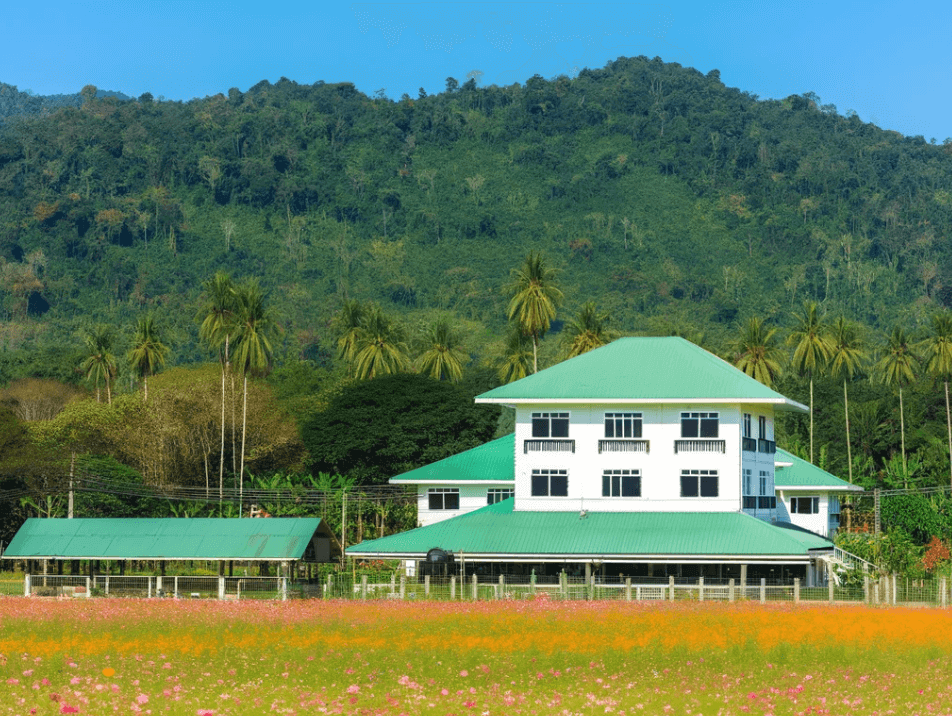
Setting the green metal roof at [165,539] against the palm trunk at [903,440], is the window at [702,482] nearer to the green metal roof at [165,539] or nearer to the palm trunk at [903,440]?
the green metal roof at [165,539]

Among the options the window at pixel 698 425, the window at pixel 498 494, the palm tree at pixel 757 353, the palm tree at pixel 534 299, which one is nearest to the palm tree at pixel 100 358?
the palm tree at pixel 534 299

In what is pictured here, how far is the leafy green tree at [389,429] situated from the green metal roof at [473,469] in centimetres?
2056

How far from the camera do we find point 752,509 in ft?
247

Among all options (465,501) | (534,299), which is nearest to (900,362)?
(534,299)

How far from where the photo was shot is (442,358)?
13712 cm

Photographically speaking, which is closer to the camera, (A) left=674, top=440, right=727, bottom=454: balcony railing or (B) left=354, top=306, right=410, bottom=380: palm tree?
(A) left=674, top=440, right=727, bottom=454: balcony railing

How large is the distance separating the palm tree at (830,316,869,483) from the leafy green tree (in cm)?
3421

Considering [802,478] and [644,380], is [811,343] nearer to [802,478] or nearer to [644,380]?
[802,478]

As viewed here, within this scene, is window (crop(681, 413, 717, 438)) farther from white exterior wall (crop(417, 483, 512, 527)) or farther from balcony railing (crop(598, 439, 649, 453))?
white exterior wall (crop(417, 483, 512, 527))

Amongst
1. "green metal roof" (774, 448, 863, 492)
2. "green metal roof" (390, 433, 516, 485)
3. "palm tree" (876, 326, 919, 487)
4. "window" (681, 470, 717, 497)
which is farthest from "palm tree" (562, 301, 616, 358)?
"window" (681, 470, 717, 497)

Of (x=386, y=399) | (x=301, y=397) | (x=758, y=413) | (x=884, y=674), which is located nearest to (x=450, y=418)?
(x=386, y=399)

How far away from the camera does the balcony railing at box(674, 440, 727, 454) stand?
73.6 m

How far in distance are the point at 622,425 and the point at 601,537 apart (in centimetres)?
864

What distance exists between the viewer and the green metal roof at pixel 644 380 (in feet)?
241
